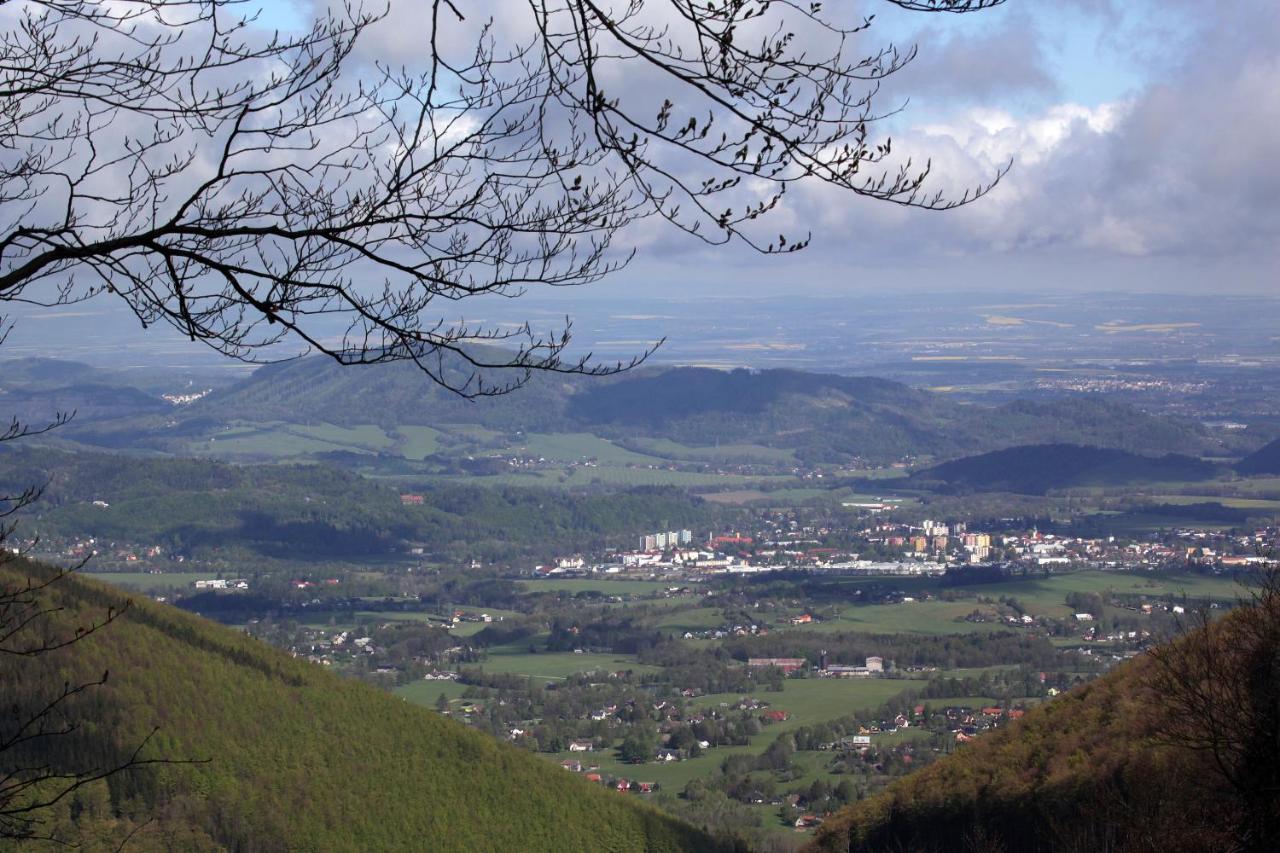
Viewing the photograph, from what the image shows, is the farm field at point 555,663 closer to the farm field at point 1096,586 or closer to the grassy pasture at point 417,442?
the farm field at point 1096,586

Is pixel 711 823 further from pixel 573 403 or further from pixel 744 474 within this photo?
pixel 573 403

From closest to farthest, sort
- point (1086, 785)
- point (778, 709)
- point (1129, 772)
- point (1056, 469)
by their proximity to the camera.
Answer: point (1129, 772) → point (1086, 785) → point (778, 709) → point (1056, 469)

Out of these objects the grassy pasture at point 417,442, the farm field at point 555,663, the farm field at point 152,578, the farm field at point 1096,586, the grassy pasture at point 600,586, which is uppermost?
the grassy pasture at point 417,442

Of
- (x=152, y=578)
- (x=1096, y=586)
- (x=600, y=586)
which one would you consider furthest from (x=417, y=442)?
(x=1096, y=586)

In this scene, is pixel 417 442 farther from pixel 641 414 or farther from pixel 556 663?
pixel 556 663

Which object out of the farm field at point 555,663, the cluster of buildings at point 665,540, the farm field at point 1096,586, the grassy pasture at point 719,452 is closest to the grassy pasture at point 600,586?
the cluster of buildings at point 665,540

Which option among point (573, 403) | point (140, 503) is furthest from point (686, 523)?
point (573, 403)
